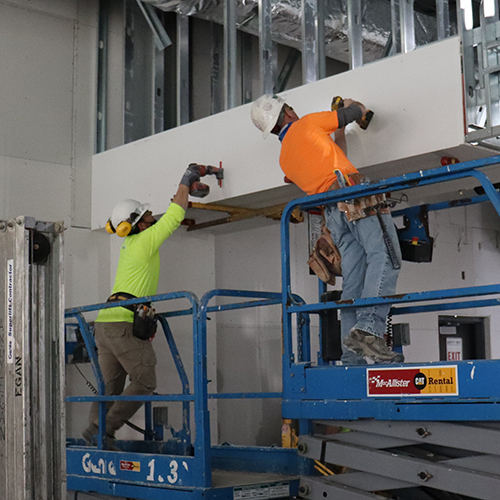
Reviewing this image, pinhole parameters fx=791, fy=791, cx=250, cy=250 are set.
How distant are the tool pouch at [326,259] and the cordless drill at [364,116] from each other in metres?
0.93

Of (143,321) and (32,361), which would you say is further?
(143,321)

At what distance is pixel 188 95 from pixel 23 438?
5.45 m

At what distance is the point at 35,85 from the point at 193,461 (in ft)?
15.9

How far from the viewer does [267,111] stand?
5.70m

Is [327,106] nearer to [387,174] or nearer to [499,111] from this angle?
[387,174]

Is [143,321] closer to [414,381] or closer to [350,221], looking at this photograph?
[350,221]

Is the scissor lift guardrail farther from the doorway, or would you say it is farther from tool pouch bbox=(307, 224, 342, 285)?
the doorway

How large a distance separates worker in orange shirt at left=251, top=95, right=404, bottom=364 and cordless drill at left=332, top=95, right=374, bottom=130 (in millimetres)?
49

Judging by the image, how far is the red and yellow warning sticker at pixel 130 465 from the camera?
5.39m

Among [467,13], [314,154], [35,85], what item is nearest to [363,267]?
[314,154]

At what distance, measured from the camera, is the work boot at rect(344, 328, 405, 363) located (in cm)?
461

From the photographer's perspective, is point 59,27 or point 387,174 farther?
point 59,27

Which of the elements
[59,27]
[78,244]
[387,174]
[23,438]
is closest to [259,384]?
[78,244]

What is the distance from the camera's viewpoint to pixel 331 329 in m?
5.25
